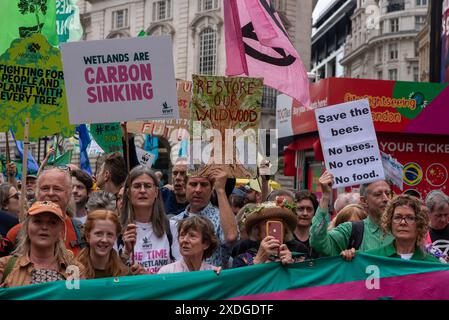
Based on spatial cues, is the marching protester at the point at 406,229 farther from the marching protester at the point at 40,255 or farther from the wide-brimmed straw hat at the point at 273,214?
the marching protester at the point at 40,255

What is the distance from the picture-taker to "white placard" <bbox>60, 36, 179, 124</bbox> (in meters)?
5.97

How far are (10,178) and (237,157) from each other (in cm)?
264

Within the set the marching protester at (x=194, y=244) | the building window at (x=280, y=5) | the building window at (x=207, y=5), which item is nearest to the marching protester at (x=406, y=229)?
the marching protester at (x=194, y=244)

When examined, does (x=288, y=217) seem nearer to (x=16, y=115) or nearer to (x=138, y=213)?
(x=138, y=213)

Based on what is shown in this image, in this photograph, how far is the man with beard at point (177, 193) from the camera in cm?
813

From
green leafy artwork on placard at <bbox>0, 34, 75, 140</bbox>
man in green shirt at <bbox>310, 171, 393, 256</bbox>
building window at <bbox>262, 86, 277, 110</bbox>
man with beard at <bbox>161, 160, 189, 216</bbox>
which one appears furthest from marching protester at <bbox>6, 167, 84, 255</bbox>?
building window at <bbox>262, 86, 277, 110</bbox>

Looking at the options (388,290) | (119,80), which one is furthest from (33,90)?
(388,290)

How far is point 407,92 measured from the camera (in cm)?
1453

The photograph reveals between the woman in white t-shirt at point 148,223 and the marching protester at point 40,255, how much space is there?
0.77m

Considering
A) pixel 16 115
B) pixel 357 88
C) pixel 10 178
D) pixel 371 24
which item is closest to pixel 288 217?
pixel 16 115

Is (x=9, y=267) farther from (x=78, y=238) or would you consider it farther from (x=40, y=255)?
(x=78, y=238)

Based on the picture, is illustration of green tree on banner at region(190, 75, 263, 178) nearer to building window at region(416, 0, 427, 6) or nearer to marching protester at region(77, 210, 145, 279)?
marching protester at region(77, 210, 145, 279)

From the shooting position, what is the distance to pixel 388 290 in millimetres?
5410
